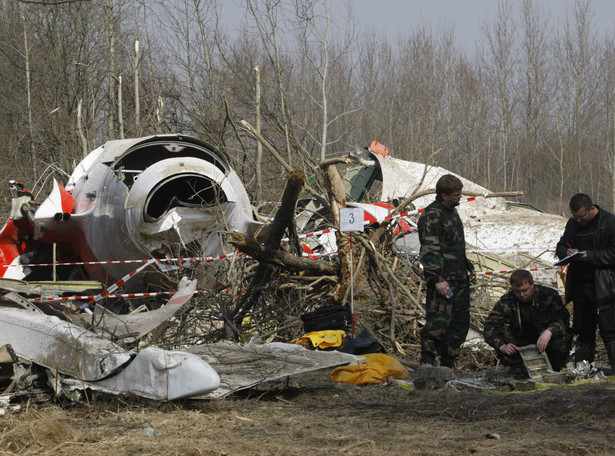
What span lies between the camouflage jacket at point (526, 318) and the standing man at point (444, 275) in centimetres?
34

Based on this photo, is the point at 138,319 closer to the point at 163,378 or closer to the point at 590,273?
the point at 163,378

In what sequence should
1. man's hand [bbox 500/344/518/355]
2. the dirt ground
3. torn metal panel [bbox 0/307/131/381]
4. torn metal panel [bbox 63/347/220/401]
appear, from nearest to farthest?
the dirt ground, torn metal panel [bbox 63/347/220/401], torn metal panel [bbox 0/307/131/381], man's hand [bbox 500/344/518/355]

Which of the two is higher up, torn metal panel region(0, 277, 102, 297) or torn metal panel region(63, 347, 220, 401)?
torn metal panel region(0, 277, 102, 297)

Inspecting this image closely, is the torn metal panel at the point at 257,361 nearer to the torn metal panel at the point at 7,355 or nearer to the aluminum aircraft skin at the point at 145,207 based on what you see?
the torn metal panel at the point at 7,355

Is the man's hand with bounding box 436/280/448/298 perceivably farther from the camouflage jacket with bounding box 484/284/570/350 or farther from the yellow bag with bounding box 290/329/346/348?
the yellow bag with bounding box 290/329/346/348

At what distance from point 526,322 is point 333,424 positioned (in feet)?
8.65

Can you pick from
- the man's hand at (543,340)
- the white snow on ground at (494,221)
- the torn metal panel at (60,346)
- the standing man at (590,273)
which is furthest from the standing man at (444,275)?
the white snow on ground at (494,221)

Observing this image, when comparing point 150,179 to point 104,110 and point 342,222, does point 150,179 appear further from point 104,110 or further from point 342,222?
point 104,110

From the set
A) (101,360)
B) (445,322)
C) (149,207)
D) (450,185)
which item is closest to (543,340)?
(445,322)

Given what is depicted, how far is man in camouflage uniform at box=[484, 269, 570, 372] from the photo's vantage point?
251 inches

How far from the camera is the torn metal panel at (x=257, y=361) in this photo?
214 inches

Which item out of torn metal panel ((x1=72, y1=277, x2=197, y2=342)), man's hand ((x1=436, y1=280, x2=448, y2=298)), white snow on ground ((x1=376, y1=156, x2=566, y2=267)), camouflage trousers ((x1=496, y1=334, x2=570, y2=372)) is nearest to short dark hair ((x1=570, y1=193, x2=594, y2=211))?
camouflage trousers ((x1=496, y1=334, x2=570, y2=372))

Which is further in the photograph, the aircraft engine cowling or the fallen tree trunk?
the aircraft engine cowling

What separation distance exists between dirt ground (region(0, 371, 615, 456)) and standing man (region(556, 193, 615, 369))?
2.93ft
